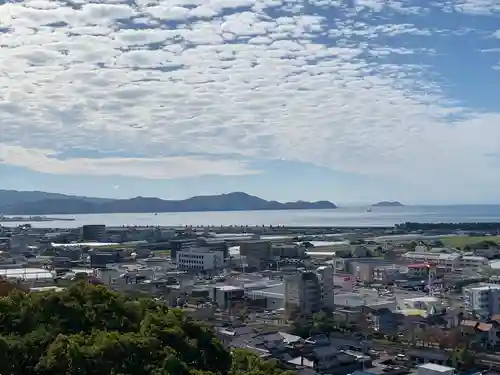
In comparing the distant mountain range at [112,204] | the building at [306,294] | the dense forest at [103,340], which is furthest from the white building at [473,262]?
the distant mountain range at [112,204]

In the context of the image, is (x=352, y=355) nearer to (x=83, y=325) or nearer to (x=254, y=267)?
(x=83, y=325)

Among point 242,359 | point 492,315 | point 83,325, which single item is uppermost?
point 83,325

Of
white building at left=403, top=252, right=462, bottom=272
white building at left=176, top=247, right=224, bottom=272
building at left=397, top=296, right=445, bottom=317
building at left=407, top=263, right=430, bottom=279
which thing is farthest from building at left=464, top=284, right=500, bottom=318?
white building at left=176, top=247, right=224, bottom=272

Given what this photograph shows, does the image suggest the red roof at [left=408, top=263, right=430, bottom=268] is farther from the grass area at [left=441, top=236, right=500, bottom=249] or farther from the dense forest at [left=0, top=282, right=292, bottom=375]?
the dense forest at [left=0, top=282, right=292, bottom=375]

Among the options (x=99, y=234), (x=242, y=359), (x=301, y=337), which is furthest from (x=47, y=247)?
(x=242, y=359)

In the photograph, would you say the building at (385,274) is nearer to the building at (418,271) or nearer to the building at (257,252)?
the building at (418,271)

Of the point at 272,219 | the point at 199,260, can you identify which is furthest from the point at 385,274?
the point at 272,219
